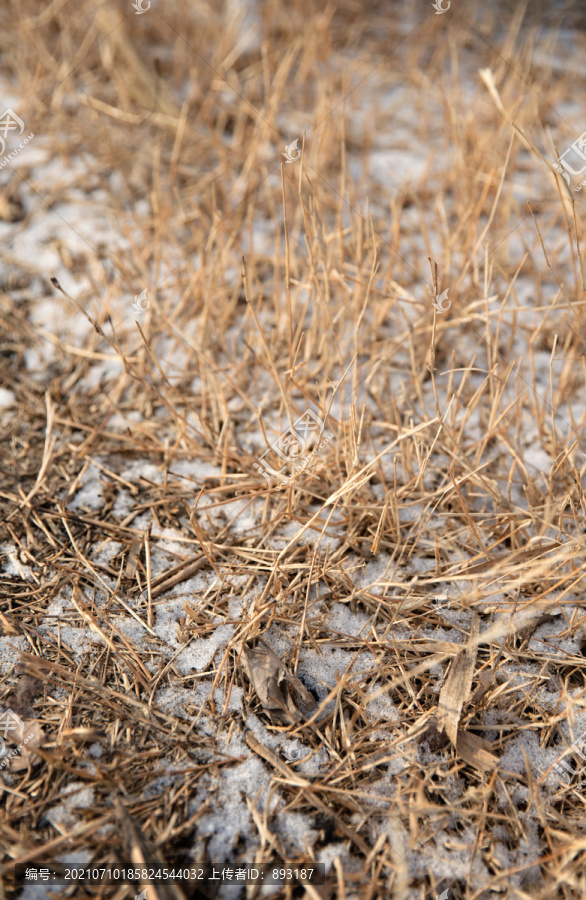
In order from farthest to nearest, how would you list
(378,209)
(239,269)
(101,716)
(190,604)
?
(378,209) < (239,269) < (190,604) < (101,716)

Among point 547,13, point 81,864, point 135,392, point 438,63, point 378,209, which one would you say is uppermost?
point 547,13

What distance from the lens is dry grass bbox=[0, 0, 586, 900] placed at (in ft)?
2.99

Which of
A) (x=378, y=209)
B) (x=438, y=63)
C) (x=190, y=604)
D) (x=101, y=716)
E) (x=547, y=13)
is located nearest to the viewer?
(x=101, y=716)

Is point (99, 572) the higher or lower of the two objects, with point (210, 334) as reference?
lower

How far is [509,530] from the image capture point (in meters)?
1.19

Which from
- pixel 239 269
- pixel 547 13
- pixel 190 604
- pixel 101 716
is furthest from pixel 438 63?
pixel 101 716

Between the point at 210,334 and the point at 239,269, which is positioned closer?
the point at 210,334

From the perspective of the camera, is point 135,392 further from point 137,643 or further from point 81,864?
point 81,864

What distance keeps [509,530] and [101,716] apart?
859 millimetres

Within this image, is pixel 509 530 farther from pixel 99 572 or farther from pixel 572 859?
pixel 99 572

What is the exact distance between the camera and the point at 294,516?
107 centimetres

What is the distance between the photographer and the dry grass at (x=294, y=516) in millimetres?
912

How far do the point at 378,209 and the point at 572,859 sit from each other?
1759 mm

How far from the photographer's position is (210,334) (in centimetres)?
157
